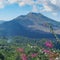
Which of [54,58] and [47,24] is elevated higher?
[47,24]

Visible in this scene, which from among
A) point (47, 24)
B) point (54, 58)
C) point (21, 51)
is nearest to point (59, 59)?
point (54, 58)

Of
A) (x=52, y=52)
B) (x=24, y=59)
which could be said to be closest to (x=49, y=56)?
(x=52, y=52)

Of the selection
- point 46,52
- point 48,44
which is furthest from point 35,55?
point 48,44

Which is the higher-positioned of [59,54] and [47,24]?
[47,24]

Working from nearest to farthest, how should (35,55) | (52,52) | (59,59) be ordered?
1. (59,59)
2. (52,52)
3. (35,55)

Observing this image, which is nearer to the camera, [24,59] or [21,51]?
[24,59]

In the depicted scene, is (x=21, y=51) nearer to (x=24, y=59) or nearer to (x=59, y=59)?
(x=24, y=59)

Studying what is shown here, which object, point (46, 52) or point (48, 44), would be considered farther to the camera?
point (46, 52)

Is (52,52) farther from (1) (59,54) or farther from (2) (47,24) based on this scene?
(2) (47,24)

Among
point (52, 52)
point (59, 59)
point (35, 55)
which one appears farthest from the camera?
point (35, 55)
